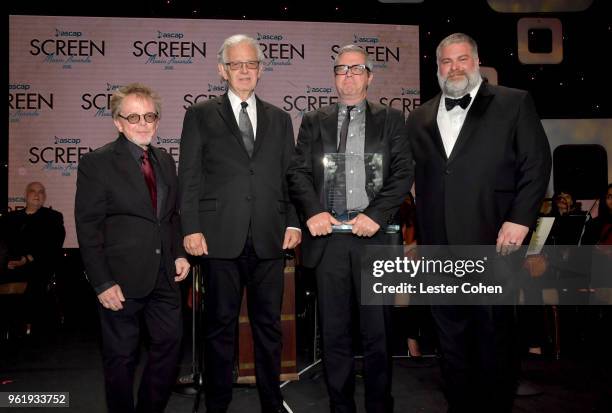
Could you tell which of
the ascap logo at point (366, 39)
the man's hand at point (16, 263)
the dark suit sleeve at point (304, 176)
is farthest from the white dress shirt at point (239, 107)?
the ascap logo at point (366, 39)

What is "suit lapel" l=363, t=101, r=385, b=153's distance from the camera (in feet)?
8.59

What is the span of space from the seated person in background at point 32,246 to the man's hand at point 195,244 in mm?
3647

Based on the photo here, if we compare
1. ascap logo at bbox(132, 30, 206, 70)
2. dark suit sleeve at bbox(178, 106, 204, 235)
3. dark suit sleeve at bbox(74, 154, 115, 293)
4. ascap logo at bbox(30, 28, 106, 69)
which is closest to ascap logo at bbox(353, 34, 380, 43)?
ascap logo at bbox(132, 30, 206, 70)

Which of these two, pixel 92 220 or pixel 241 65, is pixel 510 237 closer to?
pixel 241 65

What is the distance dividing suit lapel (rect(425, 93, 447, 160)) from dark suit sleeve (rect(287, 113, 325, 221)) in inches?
23.3

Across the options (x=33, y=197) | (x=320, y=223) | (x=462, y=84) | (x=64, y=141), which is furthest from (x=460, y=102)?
(x=64, y=141)

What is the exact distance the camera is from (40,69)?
6590 millimetres

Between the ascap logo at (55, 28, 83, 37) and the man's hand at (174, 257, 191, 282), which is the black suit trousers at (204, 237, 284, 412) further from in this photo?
the ascap logo at (55, 28, 83, 37)

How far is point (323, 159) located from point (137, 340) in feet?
4.07

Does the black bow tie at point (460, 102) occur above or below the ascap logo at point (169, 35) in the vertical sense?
below

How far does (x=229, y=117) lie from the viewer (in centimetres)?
273

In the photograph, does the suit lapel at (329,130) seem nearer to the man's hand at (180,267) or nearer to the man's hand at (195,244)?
the man's hand at (195,244)

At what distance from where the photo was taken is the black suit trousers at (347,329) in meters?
2.50

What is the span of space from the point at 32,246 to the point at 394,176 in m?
4.59
